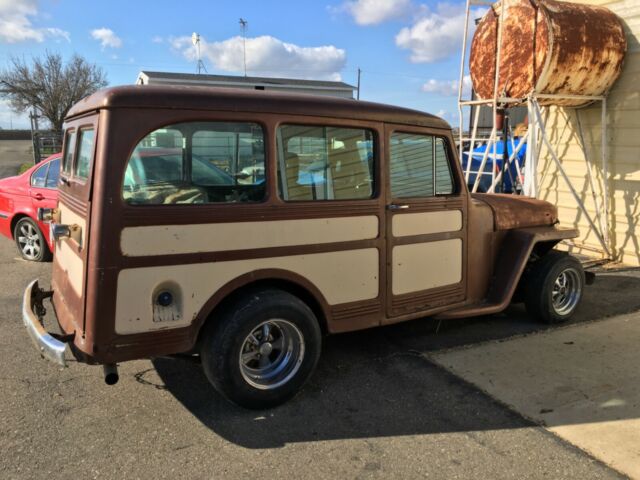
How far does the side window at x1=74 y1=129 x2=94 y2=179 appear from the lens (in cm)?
342

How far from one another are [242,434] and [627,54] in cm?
733

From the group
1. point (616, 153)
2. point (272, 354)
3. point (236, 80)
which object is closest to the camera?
point (272, 354)

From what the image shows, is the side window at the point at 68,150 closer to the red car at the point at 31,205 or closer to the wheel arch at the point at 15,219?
the red car at the point at 31,205

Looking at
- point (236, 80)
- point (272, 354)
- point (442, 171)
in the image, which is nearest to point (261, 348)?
point (272, 354)

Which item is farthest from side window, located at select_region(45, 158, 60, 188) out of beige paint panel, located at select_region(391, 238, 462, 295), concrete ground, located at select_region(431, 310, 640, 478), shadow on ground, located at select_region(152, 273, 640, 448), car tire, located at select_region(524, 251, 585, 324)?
car tire, located at select_region(524, 251, 585, 324)

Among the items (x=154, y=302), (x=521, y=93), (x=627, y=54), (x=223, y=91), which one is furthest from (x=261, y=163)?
(x=627, y=54)

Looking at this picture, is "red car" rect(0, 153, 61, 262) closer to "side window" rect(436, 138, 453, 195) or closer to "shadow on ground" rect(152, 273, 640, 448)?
"shadow on ground" rect(152, 273, 640, 448)

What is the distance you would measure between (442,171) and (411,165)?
1.24 feet

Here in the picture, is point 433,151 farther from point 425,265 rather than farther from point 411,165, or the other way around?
point 425,265

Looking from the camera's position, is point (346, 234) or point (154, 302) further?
point (346, 234)

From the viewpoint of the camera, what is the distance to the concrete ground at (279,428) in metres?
2.89

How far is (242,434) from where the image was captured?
320cm

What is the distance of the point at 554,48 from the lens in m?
6.70

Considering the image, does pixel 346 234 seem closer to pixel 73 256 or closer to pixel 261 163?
pixel 261 163
